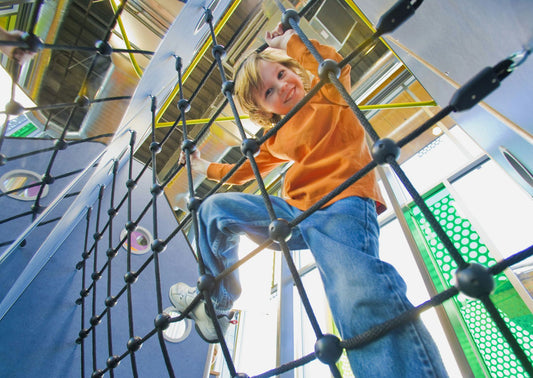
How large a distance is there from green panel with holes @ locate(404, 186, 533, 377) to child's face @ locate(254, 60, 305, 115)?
0.74 m

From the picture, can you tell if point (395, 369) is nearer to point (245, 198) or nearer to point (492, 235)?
point (245, 198)

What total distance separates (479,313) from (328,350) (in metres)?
1.19

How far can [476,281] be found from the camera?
244mm

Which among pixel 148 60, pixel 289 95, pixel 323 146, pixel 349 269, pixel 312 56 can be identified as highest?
pixel 148 60

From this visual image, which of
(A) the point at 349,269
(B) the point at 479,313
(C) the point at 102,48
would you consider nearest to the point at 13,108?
(C) the point at 102,48

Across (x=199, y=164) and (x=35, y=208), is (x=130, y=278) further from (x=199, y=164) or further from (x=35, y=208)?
(x=35, y=208)

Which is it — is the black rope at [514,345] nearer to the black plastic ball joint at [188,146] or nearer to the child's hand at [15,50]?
the black plastic ball joint at [188,146]

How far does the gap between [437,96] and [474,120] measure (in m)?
0.11

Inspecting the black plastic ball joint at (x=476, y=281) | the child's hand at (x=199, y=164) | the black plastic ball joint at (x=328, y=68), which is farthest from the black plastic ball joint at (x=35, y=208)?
the black plastic ball joint at (x=476, y=281)

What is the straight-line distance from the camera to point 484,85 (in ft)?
0.97

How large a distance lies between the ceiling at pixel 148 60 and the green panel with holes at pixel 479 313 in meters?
1.06

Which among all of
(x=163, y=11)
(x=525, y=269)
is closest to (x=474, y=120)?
(x=525, y=269)

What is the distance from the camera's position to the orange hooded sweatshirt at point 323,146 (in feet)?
2.15

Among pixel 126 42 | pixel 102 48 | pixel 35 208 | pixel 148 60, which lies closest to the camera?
pixel 102 48
